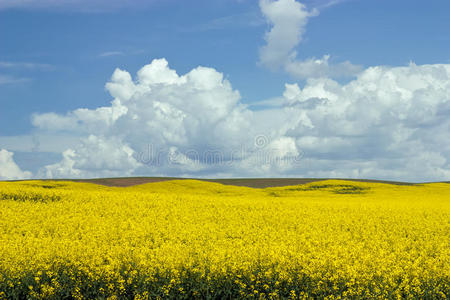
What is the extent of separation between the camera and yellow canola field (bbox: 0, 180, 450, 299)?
9.66m

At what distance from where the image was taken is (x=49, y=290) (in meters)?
9.80

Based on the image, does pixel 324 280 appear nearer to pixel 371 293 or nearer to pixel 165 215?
pixel 371 293

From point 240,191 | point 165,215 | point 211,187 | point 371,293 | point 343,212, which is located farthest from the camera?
point 211,187

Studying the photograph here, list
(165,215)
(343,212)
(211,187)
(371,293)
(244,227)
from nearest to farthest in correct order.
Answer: (371,293) → (244,227) → (165,215) → (343,212) → (211,187)

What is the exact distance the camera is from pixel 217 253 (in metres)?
11.2

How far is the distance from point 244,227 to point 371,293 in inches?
305

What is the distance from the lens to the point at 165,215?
1939 centimetres

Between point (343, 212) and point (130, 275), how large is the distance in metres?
14.8

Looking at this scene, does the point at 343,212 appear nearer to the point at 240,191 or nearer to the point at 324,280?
the point at 324,280

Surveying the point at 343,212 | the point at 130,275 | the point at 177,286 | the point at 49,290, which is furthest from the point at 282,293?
the point at 343,212

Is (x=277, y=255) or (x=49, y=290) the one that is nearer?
(x=49, y=290)

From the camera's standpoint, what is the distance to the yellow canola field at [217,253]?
9656 mm

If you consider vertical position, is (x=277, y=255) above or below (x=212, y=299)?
above

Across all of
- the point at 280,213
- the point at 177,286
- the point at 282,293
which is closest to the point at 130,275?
the point at 177,286
